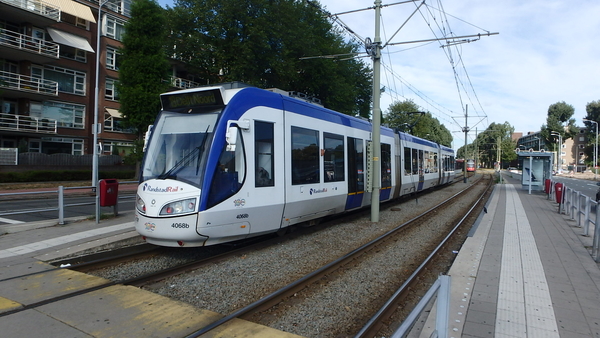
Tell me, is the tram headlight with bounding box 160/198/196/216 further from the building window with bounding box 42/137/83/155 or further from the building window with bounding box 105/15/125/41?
the building window with bounding box 105/15/125/41

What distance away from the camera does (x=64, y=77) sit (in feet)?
97.0

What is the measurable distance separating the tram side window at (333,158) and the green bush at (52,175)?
869 inches

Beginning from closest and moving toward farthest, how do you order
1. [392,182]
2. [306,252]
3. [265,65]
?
1. [306,252]
2. [392,182]
3. [265,65]

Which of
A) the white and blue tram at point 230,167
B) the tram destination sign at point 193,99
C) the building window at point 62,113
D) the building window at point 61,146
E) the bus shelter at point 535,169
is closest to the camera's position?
the white and blue tram at point 230,167

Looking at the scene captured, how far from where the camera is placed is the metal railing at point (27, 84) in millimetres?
25578

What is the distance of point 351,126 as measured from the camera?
11.2 m

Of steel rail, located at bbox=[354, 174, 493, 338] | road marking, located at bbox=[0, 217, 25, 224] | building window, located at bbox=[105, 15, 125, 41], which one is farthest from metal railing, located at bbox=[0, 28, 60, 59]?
steel rail, located at bbox=[354, 174, 493, 338]

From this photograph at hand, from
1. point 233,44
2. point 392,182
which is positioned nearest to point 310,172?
point 392,182

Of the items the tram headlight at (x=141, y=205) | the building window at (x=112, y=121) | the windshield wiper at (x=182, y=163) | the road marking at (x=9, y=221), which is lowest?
the road marking at (x=9, y=221)

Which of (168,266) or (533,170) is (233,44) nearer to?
(168,266)

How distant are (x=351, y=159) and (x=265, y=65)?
14.6 meters

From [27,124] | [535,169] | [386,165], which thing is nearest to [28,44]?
[27,124]

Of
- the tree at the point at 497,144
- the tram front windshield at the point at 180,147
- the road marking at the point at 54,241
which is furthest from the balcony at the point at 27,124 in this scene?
the tree at the point at 497,144

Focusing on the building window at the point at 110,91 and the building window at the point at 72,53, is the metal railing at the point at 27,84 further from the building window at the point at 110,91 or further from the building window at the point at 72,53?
the building window at the point at 110,91
